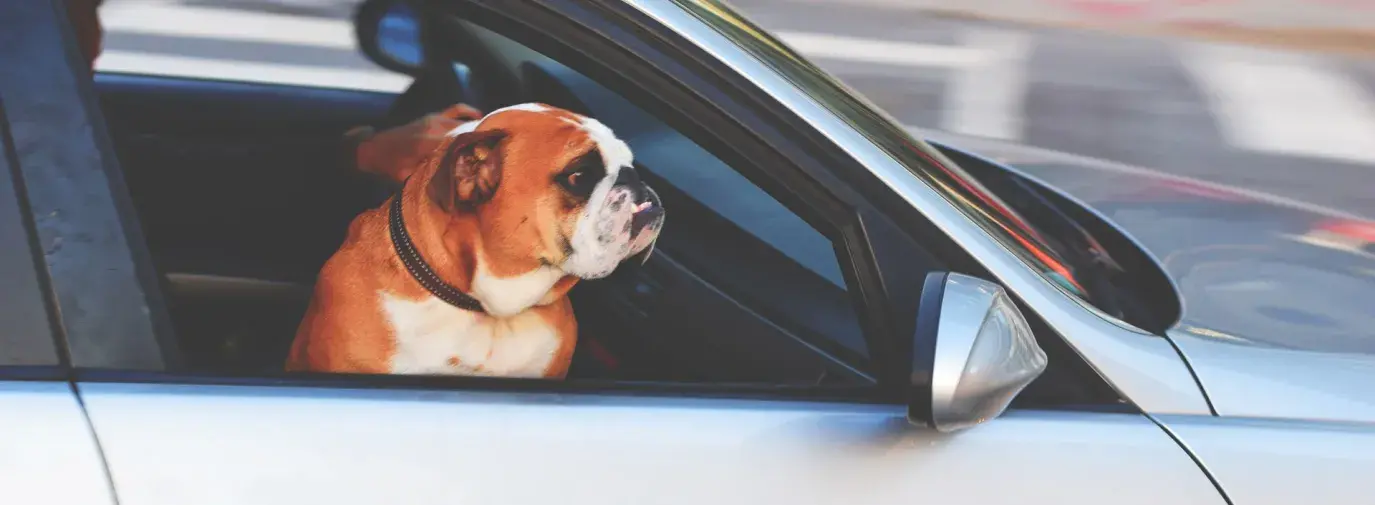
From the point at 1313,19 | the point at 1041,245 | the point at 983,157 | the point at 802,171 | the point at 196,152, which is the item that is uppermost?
the point at 802,171

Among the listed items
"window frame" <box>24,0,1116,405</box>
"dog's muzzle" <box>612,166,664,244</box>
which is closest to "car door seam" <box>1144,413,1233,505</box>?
"window frame" <box>24,0,1116,405</box>

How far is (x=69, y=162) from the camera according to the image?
1391 millimetres

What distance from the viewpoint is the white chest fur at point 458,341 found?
1.69m

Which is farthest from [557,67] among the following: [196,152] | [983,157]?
[983,157]

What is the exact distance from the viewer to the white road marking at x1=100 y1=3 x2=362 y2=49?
2.08m

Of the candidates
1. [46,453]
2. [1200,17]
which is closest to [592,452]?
[46,453]

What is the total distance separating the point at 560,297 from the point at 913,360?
1.94 feet

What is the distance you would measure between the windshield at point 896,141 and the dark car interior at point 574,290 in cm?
16

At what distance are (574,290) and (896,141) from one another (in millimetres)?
476

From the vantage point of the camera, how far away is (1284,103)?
24.0ft

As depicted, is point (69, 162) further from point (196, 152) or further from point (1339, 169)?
point (1339, 169)

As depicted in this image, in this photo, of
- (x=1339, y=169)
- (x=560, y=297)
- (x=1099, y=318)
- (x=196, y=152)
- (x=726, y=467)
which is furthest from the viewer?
(x=1339, y=169)

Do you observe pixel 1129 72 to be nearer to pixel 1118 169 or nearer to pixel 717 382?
pixel 1118 169

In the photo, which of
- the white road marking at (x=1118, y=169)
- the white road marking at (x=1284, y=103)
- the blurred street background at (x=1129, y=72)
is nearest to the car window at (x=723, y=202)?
the white road marking at (x=1118, y=169)
